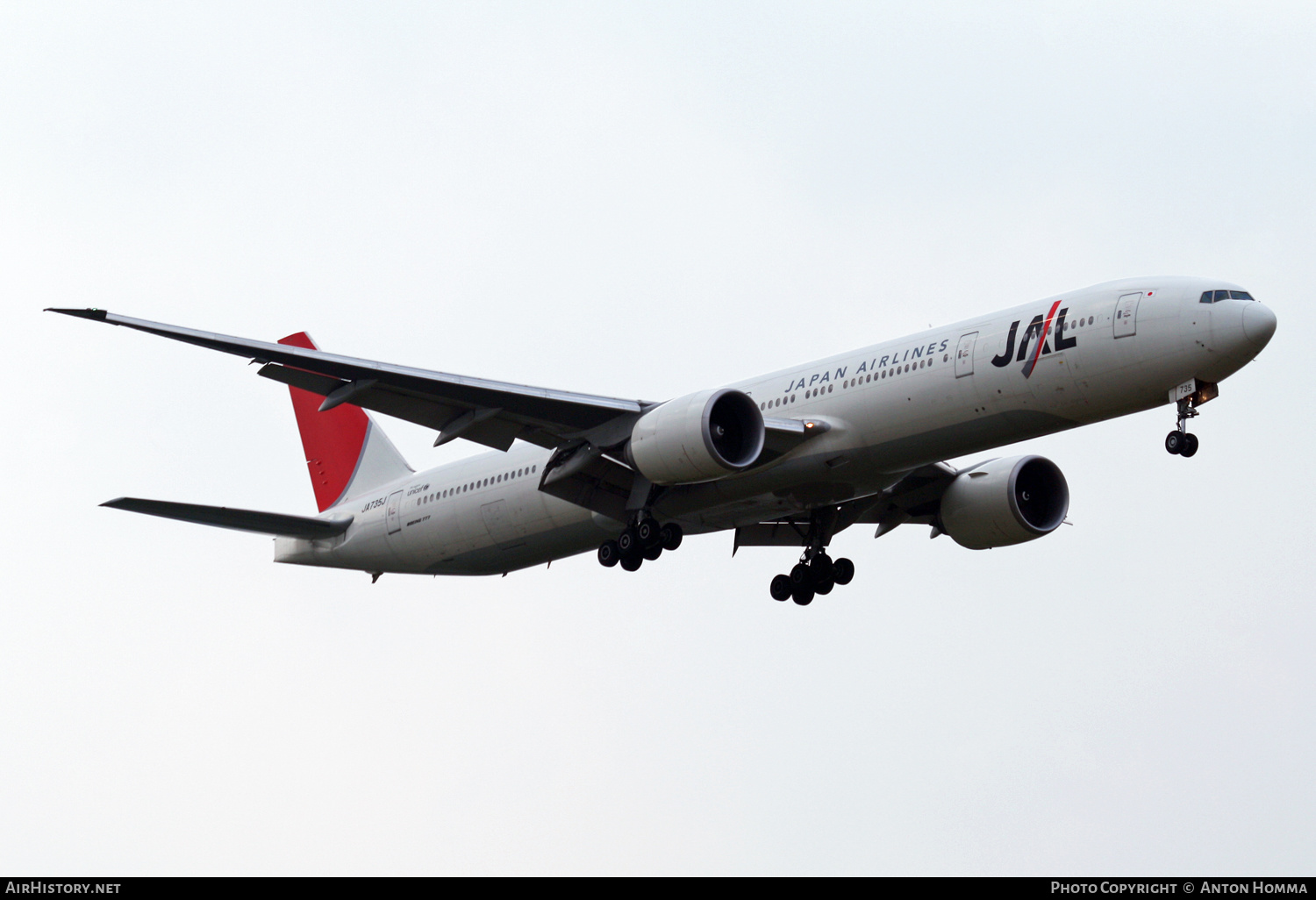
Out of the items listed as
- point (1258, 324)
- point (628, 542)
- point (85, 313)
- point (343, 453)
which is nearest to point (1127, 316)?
point (1258, 324)

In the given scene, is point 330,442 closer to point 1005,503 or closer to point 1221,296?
point 1005,503

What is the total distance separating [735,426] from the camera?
28828 mm

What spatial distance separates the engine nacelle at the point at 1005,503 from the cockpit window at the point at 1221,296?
7.85 metres

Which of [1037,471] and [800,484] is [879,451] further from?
[1037,471]

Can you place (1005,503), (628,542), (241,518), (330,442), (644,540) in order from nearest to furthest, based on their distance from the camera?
(644,540), (628,542), (1005,503), (241,518), (330,442)

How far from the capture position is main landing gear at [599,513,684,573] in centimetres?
3095

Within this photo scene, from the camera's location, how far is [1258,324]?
25766mm

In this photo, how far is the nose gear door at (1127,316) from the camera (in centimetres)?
2639

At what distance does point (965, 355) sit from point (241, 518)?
1639cm

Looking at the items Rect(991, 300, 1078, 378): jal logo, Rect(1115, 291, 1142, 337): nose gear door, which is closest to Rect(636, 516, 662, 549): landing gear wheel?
Rect(991, 300, 1078, 378): jal logo

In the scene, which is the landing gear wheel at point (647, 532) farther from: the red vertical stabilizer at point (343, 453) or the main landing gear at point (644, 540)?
the red vertical stabilizer at point (343, 453)

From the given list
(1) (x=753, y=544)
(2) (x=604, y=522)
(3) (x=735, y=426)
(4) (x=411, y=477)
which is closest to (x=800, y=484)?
(3) (x=735, y=426)

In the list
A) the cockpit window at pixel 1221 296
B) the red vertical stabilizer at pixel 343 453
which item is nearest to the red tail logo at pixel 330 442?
the red vertical stabilizer at pixel 343 453
